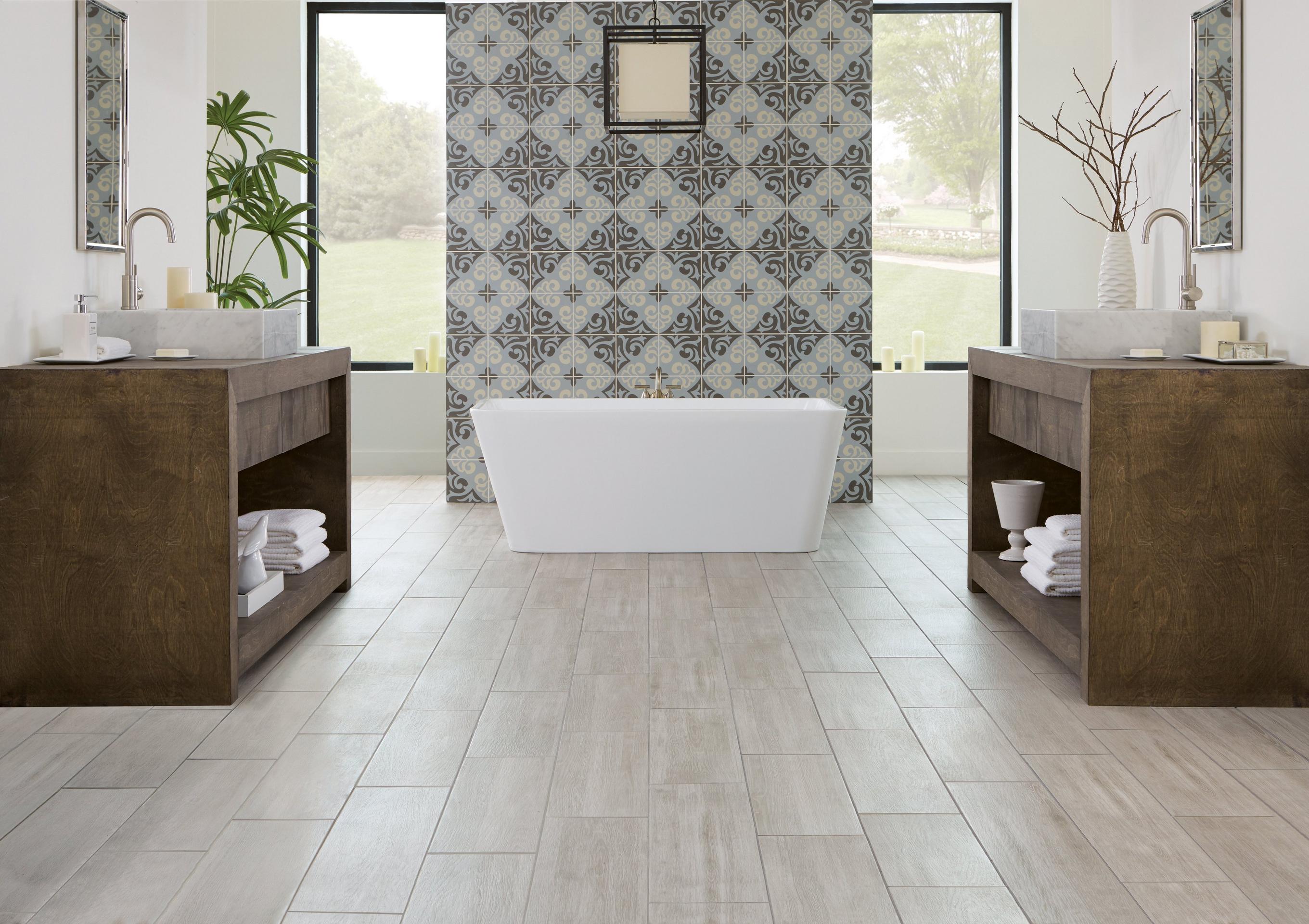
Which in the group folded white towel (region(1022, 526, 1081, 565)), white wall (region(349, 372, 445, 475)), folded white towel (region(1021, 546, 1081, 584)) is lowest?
folded white towel (region(1021, 546, 1081, 584))

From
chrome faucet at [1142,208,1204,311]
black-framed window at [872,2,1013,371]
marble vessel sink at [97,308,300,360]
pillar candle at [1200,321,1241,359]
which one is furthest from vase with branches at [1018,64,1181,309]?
black-framed window at [872,2,1013,371]

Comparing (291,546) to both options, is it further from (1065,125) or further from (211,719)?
(1065,125)

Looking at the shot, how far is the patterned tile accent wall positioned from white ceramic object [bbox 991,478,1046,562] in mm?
2106

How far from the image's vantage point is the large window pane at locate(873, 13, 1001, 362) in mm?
7566

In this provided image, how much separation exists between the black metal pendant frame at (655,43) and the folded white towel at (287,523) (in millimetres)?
2918

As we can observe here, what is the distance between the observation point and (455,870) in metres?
1.97

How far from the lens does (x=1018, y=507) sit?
12.5 ft

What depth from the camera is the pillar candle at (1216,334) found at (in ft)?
10.2

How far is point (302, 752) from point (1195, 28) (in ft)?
10.7

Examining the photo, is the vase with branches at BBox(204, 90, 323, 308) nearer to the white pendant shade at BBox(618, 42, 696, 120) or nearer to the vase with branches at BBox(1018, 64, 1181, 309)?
the white pendant shade at BBox(618, 42, 696, 120)

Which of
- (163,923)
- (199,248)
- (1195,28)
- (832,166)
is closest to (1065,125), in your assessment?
(832,166)

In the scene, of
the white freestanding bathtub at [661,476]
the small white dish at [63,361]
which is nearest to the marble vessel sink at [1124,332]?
the white freestanding bathtub at [661,476]

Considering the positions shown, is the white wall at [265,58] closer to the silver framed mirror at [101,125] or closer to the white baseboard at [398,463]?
the white baseboard at [398,463]

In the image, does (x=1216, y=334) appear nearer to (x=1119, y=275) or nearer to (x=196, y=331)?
(x=1119, y=275)
